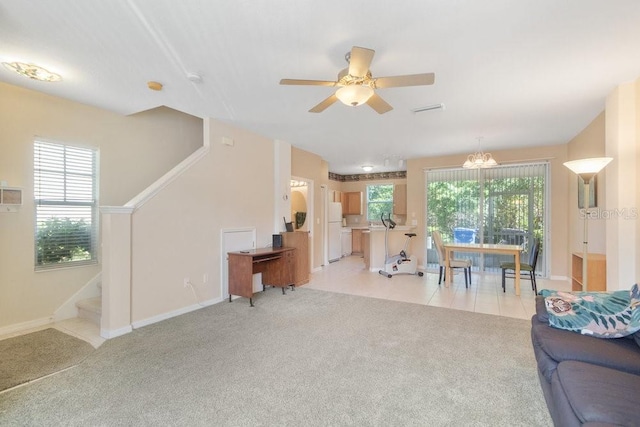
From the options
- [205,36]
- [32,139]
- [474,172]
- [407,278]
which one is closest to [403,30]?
[205,36]

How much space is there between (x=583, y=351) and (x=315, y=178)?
5.55m

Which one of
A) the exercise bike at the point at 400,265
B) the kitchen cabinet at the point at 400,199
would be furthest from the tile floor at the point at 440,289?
the kitchen cabinet at the point at 400,199

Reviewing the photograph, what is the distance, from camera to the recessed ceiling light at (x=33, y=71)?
8.91 feet

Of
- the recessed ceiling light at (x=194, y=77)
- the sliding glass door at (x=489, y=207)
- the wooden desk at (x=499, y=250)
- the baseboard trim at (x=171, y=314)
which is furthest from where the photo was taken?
the sliding glass door at (x=489, y=207)

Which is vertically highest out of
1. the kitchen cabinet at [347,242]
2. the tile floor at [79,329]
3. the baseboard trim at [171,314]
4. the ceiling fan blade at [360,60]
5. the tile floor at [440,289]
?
the ceiling fan blade at [360,60]

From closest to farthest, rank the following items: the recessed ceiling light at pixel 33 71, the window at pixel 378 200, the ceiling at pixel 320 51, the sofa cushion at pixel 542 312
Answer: the ceiling at pixel 320 51
the sofa cushion at pixel 542 312
the recessed ceiling light at pixel 33 71
the window at pixel 378 200

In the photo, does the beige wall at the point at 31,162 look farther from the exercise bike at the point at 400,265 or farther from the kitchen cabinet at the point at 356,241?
the kitchen cabinet at the point at 356,241

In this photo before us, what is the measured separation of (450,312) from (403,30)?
11.1 ft

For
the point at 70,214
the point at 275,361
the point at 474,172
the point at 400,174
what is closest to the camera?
the point at 275,361

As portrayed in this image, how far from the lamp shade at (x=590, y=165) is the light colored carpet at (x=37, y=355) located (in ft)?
17.2

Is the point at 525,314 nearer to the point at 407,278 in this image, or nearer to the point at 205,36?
the point at 407,278

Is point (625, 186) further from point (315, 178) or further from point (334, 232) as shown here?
point (334, 232)

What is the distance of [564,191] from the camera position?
Answer: 564 centimetres

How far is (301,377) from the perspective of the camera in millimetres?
2314
